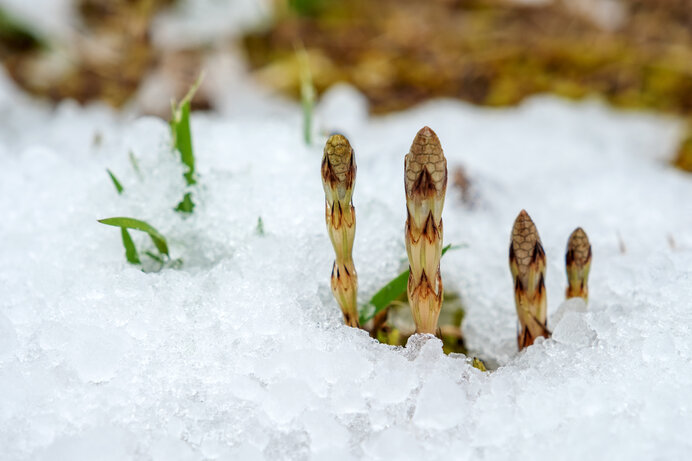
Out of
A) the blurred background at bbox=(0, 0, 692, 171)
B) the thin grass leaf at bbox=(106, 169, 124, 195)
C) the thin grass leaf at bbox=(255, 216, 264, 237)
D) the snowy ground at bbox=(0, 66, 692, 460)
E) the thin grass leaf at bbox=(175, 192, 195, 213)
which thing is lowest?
the snowy ground at bbox=(0, 66, 692, 460)

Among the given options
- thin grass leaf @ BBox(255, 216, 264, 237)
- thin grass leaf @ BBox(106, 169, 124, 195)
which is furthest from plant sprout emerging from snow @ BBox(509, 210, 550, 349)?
thin grass leaf @ BBox(106, 169, 124, 195)

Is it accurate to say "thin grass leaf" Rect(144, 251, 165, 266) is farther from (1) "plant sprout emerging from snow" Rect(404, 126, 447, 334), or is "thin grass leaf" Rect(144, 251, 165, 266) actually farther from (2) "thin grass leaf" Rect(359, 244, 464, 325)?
(1) "plant sprout emerging from snow" Rect(404, 126, 447, 334)

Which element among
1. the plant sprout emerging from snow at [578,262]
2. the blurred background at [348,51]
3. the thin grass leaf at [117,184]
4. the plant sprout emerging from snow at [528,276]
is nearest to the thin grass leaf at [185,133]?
the thin grass leaf at [117,184]

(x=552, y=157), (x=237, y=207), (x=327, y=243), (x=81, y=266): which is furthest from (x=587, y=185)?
(x=81, y=266)

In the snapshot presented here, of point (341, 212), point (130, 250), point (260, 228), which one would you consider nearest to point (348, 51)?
point (260, 228)

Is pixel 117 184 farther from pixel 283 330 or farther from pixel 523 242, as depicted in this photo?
pixel 523 242

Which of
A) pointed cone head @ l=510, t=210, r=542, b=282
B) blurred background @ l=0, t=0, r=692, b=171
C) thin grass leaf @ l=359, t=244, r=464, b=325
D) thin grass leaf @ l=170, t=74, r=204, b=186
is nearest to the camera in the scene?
pointed cone head @ l=510, t=210, r=542, b=282
